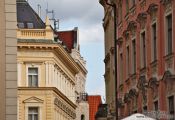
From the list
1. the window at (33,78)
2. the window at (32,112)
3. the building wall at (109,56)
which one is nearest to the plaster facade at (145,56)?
the building wall at (109,56)

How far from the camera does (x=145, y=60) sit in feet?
116

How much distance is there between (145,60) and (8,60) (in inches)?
361

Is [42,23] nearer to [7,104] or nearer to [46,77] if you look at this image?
[46,77]

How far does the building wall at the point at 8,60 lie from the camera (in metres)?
27.3

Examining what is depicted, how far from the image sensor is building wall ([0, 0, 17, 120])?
27.3 meters

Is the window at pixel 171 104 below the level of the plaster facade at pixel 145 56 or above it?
below

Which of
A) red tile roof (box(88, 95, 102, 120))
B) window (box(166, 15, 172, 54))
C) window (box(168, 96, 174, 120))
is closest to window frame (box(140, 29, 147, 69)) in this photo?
window (box(166, 15, 172, 54))

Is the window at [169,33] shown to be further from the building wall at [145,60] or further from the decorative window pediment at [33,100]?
the decorative window pediment at [33,100]

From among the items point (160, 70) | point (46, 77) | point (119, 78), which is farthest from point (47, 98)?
point (160, 70)

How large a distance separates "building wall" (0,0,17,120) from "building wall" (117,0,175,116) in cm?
575

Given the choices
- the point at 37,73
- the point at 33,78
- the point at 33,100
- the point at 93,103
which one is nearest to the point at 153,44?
the point at 33,100

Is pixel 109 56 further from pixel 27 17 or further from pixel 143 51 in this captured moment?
pixel 27 17

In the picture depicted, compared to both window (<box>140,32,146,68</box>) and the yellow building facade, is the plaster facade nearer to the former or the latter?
window (<box>140,32,146,68</box>)

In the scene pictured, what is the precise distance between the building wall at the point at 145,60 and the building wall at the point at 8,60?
5.75m
